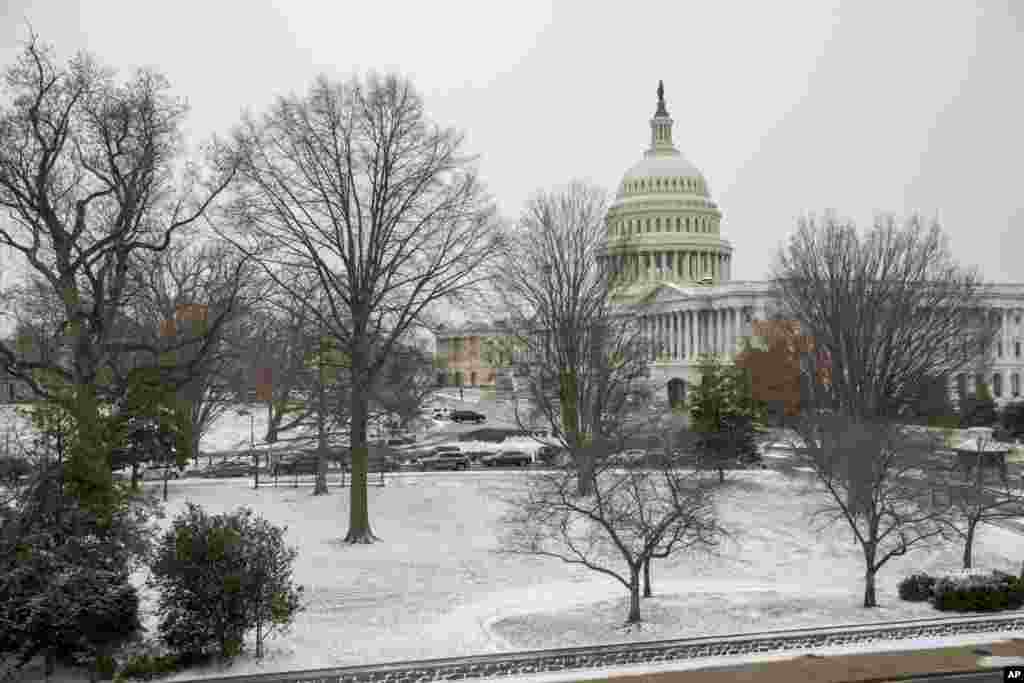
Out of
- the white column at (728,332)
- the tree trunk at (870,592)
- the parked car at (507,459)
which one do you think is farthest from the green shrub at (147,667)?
the white column at (728,332)

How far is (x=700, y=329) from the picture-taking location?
10569 centimetres

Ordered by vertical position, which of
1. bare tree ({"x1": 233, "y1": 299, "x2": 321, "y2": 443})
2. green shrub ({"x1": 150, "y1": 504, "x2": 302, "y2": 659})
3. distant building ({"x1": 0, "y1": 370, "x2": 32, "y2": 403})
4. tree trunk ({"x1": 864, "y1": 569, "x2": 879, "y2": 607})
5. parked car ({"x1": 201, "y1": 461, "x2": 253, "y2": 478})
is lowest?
tree trunk ({"x1": 864, "y1": 569, "x2": 879, "y2": 607})

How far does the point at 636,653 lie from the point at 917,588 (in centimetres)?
921

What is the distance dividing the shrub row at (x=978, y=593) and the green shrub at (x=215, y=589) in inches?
556

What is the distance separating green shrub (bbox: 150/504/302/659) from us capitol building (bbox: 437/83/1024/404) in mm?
59731

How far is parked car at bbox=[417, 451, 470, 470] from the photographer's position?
45.7m

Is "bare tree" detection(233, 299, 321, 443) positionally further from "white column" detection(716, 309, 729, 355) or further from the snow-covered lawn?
"white column" detection(716, 309, 729, 355)

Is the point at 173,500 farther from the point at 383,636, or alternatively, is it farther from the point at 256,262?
the point at 383,636

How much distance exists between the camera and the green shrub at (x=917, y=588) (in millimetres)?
24219

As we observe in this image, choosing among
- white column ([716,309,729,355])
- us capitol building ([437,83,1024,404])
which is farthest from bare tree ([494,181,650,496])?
white column ([716,309,729,355])

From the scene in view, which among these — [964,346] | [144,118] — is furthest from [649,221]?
[144,118]

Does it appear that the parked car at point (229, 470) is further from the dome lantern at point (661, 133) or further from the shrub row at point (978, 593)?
the dome lantern at point (661, 133)

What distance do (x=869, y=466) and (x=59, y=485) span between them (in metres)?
18.6

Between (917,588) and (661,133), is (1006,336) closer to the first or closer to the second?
(661,133)
